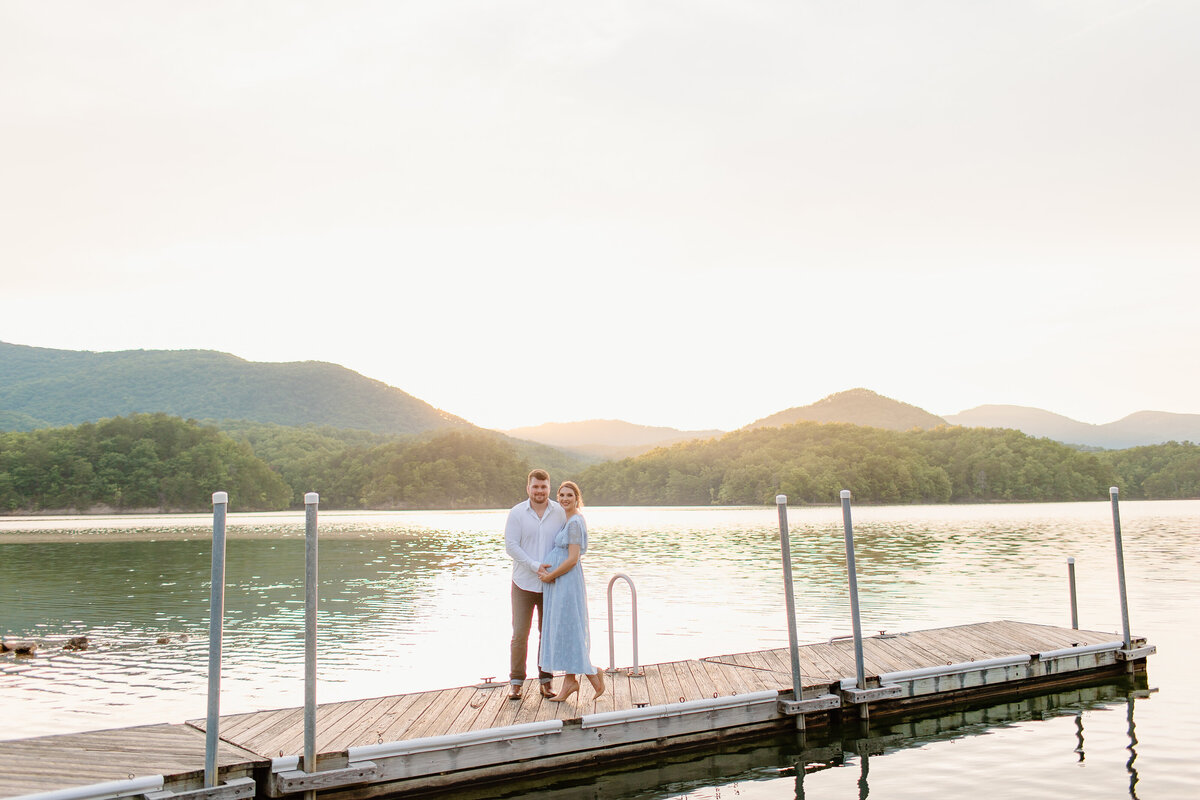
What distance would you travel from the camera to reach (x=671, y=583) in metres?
32.2

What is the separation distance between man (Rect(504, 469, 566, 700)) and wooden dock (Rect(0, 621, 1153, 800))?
2.89 ft

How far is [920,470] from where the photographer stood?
143875 millimetres

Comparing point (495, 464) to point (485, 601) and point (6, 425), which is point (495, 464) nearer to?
point (6, 425)

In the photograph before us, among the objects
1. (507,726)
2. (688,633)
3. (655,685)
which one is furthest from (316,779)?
(688,633)

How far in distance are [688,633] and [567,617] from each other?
12196 millimetres

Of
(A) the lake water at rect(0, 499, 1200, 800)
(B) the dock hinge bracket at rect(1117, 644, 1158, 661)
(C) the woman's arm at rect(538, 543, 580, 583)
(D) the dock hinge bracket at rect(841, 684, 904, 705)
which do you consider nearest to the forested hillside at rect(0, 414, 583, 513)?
(A) the lake water at rect(0, 499, 1200, 800)

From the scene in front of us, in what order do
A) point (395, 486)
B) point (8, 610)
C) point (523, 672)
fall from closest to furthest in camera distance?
point (523, 672), point (8, 610), point (395, 486)

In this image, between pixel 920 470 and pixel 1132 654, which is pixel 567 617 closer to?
pixel 1132 654

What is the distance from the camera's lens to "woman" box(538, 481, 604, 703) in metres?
9.54

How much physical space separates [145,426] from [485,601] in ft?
400

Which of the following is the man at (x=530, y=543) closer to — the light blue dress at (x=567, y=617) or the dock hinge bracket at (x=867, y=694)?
the light blue dress at (x=567, y=617)

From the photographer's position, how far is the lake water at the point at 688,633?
1016 cm

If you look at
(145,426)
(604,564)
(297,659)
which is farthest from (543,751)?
(145,426)

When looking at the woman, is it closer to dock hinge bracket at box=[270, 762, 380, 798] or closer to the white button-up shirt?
the white button-up shirt
